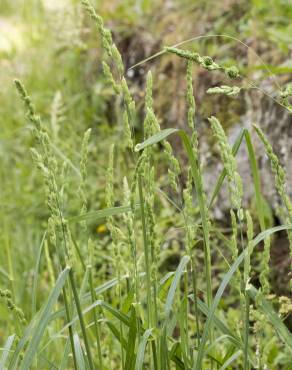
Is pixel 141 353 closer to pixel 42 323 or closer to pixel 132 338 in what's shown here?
pixel 132 338

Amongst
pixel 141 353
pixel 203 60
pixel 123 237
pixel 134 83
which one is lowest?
pixel 141 353

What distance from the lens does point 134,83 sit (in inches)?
177

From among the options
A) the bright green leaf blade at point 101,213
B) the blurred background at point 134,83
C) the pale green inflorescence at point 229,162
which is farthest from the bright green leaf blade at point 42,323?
the blurred background at point 134,83

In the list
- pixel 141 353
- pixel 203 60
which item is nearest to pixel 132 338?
pixel 141 353

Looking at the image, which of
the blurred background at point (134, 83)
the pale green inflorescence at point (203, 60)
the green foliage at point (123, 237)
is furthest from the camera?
the blurred background at point (134, 83)

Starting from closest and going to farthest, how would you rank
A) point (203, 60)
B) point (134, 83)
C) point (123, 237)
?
1. point (203, 60)
2. point (123, 237)
3. point (134, 83)

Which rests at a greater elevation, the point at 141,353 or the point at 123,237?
the point at 123,237

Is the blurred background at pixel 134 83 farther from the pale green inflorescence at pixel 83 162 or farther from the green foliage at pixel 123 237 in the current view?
the pale green inflorescence at pixel 83 162

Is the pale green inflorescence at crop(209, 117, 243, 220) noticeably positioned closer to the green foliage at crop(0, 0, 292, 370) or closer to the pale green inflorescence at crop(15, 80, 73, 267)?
the green foliage at crop(0, 0, 292, 370)

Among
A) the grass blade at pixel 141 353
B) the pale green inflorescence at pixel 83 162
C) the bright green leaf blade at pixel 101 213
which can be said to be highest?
the pale green inflorescence at pixel 83 162

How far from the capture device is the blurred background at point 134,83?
10.6 feet

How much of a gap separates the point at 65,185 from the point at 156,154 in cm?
261

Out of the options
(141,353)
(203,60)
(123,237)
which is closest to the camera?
(203,60)

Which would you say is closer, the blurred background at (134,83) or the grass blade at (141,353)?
the grass blade at (141,353)
